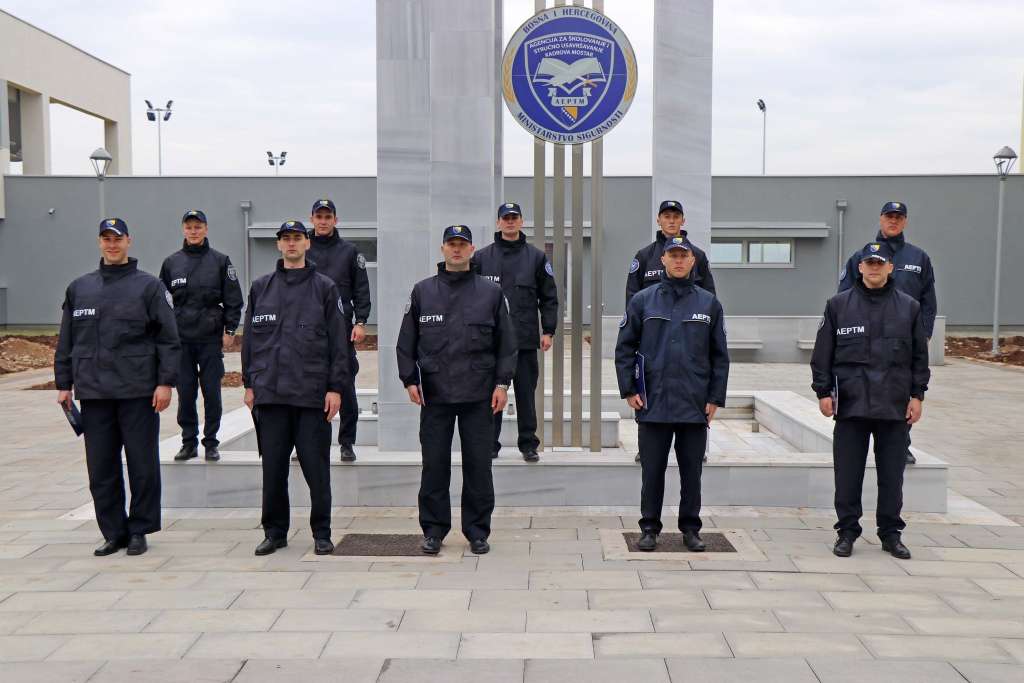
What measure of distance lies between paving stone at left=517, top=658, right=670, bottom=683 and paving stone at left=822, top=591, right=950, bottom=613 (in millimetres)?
1298

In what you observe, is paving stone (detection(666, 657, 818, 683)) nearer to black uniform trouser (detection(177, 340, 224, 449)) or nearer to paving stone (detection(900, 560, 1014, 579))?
paving stone (detection(900, 560, 1014, 579))

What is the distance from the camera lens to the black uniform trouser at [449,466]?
5.91 metres

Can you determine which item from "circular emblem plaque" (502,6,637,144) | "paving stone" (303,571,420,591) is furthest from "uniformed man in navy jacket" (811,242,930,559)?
"paving stone" (303,571,420,591)

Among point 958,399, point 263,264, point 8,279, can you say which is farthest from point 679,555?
point 8,279

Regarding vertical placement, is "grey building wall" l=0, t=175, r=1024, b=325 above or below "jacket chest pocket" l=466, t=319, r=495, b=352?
above

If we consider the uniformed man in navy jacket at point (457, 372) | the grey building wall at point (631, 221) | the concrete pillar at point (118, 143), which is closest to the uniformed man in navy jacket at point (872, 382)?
the uniformed man in navy jacket at point (457, 372)

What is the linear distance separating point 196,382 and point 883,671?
5127mm

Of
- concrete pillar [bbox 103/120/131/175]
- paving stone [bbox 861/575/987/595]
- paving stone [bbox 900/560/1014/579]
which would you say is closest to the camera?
paving stone [bbox 861/575/987/595]

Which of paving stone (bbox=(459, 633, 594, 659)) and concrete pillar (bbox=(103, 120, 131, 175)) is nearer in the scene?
paving stone (bbox=(459, 633, 594, 659))

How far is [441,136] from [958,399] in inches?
404

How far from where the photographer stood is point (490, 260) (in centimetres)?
710

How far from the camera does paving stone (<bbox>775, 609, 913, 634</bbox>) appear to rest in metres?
4.41

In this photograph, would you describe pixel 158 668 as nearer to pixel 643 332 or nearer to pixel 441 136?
pixel 643 332

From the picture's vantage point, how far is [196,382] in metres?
7.16
